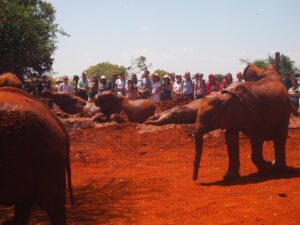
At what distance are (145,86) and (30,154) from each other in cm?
1431

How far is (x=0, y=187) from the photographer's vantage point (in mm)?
3838

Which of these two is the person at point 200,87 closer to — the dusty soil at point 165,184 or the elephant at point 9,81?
the dusty soil at point 165,184

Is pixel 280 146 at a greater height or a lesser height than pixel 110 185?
greater

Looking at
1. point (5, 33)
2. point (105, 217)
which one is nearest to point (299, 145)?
point (105, 217)

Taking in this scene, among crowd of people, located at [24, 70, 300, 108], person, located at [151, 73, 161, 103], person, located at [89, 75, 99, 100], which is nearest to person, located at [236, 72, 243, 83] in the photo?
crowd of people, located at [24, 70, 300, 108]

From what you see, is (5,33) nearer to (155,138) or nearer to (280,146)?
(155,138)

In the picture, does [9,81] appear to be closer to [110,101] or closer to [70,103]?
[110,101]

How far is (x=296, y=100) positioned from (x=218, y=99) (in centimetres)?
822

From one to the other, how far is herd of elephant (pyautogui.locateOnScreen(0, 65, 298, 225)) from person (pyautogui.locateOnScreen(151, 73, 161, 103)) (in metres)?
1.33

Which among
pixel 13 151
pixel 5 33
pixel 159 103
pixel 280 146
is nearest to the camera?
pixel 13 151

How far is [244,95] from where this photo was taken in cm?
865

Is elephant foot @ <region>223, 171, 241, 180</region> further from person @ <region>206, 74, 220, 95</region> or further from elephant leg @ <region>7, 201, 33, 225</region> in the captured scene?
person @ <region>206, 74, 220, 95</region>

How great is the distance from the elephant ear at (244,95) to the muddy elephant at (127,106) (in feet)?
24.6

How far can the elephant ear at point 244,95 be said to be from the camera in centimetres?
858
